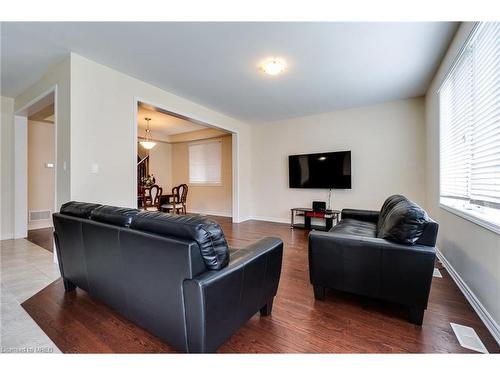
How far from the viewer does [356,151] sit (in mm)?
4680

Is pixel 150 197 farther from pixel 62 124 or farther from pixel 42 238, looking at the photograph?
pixel 62 124

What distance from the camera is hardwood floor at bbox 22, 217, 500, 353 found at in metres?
1.39

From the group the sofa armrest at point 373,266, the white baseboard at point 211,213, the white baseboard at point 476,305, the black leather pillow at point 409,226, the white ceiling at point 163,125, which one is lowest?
the white baseboard at point 476,305

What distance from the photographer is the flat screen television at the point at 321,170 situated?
471 cm

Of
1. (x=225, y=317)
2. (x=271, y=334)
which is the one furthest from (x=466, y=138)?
(x=225, y=317)

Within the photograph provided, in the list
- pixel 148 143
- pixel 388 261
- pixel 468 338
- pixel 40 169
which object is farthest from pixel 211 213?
pixel 468 338

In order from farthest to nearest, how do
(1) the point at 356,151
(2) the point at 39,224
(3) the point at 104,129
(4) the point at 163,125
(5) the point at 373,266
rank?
1. (4) the point at 163,125
2. (2) the point at 39,224
3. (1) the point at 356,151
4. (3) the point at 104,129
5. (5) the point at 373,266

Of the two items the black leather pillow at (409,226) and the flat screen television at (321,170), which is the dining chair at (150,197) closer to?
the flat screen television at (321,170)

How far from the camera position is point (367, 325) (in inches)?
63.9

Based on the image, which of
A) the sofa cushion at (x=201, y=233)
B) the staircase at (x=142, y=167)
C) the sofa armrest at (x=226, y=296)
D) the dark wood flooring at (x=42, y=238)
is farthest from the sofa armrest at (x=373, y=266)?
the staircase at (x=142, y=167)

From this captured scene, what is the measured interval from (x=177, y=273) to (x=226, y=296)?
30 centimetres

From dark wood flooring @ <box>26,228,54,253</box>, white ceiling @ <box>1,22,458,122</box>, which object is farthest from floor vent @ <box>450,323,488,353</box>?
dark wood flooring @ <box>26,228,54,253</box>

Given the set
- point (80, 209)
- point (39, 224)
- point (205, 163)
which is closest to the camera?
point (80, 209)
